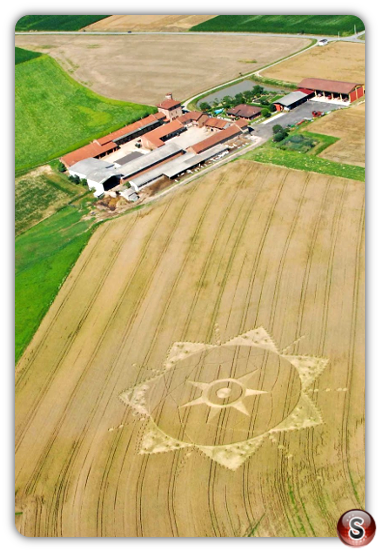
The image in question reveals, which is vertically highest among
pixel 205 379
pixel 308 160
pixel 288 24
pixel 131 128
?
pixel 288 24

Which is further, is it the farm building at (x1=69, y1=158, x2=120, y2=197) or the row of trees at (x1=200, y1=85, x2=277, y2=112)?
the row of trees at (x1=200, y1=85, x2=277, y2=112)

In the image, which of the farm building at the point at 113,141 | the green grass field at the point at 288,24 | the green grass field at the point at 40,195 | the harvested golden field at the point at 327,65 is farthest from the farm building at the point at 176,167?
the green grass field at the point at 288,24

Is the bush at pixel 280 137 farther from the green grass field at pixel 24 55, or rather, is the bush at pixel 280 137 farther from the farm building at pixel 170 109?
the green grass field at pixel 24 55

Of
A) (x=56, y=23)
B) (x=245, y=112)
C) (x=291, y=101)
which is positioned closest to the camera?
(x=245, y=112)

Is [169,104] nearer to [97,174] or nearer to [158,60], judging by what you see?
[97,174]

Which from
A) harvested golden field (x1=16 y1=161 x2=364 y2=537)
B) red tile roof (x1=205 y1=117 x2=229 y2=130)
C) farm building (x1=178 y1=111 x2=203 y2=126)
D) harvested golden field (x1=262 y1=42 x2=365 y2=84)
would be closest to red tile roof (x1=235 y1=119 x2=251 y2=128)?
red tile roof (x1=205 y1=117 x2=229 y2=130)

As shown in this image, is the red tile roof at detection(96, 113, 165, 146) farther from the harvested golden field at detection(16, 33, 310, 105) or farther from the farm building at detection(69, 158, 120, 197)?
the harvested golden field at detection(16, 33, 310, 105)

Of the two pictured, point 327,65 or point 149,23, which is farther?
point 149,23

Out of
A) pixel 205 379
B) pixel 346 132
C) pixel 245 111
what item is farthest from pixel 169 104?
pixel 205 379
